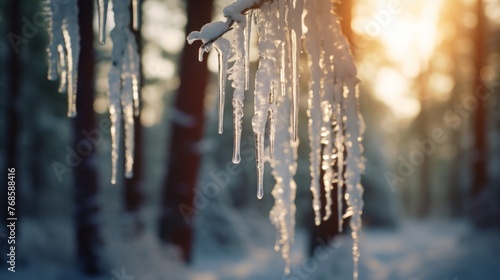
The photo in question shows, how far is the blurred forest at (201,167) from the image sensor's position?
7543 mm

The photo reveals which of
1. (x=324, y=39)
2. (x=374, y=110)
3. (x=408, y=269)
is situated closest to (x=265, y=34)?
(x=324, y=39)

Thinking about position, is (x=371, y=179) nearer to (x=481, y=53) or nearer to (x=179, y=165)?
(x=481, y=53)

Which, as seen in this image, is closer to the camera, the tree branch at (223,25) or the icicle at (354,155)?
the tree branch at (223,25)

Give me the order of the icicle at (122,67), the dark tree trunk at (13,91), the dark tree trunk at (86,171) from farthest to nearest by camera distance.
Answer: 1. the dark tree trunk at (13,91)
2. the dark tree trunk at (86,171)
3. the icicle at (122,67)

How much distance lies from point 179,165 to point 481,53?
11365 millimetres

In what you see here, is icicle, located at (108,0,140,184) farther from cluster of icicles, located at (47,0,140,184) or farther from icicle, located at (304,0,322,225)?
icicle, located at (304,0,322,225)

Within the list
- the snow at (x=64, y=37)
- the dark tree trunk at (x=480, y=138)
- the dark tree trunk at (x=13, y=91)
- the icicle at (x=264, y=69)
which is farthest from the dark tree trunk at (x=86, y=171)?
the dark tree trunk at (x=480, y=138)

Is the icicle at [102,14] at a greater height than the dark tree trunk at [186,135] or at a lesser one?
greater

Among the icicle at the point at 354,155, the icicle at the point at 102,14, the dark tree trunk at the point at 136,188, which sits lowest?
the dark tree trunk at the point at 136,188

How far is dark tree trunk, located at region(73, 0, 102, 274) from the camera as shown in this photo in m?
7.35

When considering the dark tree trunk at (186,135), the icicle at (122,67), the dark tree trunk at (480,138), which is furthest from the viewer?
the dark tree trunk at (480,138)

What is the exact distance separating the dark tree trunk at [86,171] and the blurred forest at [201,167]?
2cm

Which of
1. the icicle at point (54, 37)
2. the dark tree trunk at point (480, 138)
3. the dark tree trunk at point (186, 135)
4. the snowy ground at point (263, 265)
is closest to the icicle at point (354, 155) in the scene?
the icicle at point (54, 37)

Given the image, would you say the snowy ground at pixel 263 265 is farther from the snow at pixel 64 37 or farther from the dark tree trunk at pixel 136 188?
the snow at pixel 64 37
